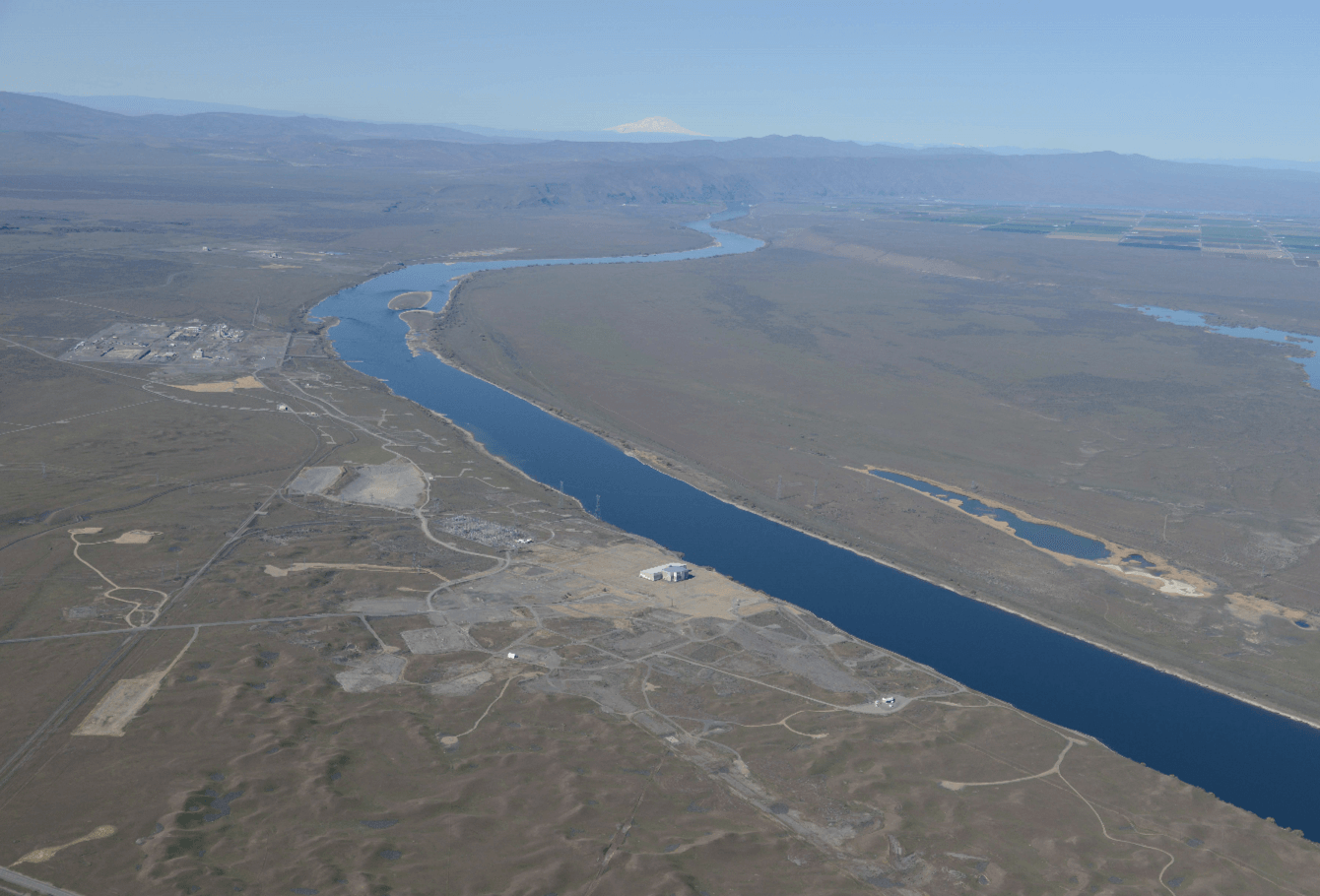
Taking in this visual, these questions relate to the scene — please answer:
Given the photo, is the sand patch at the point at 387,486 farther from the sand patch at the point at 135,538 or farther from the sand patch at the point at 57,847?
the sand patch at the point at 57,847

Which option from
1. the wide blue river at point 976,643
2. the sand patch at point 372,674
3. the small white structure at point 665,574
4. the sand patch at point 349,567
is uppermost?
the small white structure at point 665,574

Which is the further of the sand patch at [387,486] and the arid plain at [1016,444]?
the sand patch at [387,486]

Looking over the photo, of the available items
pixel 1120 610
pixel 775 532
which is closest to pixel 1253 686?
pixel 1120 610

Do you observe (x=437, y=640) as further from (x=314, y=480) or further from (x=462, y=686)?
(x=314, y=480)

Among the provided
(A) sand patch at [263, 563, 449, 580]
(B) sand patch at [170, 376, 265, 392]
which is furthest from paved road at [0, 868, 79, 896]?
(B) sand patch at [170, 376, 265, 392]

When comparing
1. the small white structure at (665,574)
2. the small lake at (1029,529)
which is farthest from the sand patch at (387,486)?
the small lake at (1029,529)
